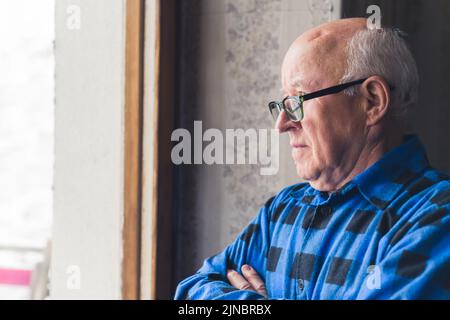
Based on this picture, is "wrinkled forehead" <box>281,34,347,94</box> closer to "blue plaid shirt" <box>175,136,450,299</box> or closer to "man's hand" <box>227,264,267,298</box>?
"blue plaid shirt" <box>175,136,450,299</box>

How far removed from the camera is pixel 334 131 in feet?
3.12

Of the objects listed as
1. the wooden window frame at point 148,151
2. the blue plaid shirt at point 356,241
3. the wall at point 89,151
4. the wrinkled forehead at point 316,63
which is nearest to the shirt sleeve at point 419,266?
the blue plaid shirt at point 356,241

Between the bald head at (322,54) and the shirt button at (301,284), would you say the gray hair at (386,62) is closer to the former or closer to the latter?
the bald head at (322,54)

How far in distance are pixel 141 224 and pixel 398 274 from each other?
713 millimetres

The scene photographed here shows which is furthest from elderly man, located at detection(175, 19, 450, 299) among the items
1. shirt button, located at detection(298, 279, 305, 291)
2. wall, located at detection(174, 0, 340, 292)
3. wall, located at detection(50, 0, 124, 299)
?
wall, located at detection(50, 0, 124, 299)

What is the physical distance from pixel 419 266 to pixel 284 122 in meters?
0.36

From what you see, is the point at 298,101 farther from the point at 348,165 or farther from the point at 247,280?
the point at 247,280

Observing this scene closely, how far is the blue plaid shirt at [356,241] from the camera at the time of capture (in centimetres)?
78

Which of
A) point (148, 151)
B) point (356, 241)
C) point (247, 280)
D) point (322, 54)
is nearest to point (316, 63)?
point (322, 54)

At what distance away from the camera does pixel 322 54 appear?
0.94 meters

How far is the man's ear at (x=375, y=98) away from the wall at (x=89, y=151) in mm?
625
